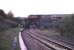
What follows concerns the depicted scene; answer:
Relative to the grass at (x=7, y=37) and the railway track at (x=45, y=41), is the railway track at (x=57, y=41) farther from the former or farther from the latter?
the grass at (x=7, y=37)

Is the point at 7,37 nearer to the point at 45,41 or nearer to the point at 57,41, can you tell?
the point at 45,41

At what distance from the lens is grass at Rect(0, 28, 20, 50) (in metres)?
1.33

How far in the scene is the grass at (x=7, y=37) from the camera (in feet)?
4.37

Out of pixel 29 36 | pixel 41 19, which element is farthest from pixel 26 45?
pixel 41 19

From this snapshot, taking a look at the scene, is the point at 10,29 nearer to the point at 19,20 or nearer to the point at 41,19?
the point at 19,20

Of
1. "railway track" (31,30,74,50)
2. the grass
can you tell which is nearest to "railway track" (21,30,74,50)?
"railway track" (31,30,74,50)

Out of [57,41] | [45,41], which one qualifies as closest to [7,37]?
[45,41]

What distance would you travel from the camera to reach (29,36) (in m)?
1.39

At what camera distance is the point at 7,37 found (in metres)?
1.35

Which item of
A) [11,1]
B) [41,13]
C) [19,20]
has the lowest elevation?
[19,20]

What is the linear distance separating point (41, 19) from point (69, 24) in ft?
1.31

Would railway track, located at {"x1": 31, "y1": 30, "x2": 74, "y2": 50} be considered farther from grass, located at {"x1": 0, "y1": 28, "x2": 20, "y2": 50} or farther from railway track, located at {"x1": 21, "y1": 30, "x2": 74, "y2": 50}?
grass, located at {"x1": 0, "y1": 28, "x2": 20, "y2": 50}

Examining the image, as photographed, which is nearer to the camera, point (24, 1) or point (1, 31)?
point (1, 31)

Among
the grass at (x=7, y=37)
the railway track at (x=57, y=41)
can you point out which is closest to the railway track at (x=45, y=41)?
the railway track at (x=57, y=41)
